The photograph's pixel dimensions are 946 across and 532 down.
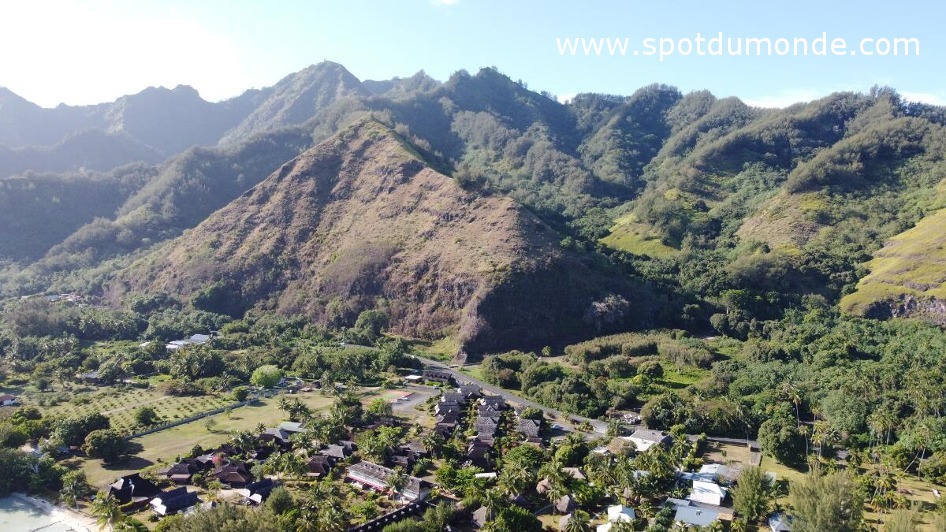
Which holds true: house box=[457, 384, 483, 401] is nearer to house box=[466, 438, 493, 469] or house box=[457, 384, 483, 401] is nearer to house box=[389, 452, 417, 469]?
house box=[466, 438, 493, 469]

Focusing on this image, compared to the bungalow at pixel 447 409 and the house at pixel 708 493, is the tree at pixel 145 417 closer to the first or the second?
the bungalow at pixel 447 409

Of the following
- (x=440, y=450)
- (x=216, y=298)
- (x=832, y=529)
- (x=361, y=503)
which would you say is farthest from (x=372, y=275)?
(x=832, y=529)

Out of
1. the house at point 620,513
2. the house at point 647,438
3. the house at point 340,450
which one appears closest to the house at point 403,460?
the house at point 340,450

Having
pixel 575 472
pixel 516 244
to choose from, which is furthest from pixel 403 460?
pixel 516 244

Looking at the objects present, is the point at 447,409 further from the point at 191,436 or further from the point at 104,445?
the point at 104,445

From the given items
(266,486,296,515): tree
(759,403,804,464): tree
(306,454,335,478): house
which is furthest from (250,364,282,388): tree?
(759,403,804,464): tree

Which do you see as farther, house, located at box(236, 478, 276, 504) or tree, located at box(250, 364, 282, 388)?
tree, located at box(250, 364, 282, 388)

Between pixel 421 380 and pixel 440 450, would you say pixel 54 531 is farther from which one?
pixel 421 380
